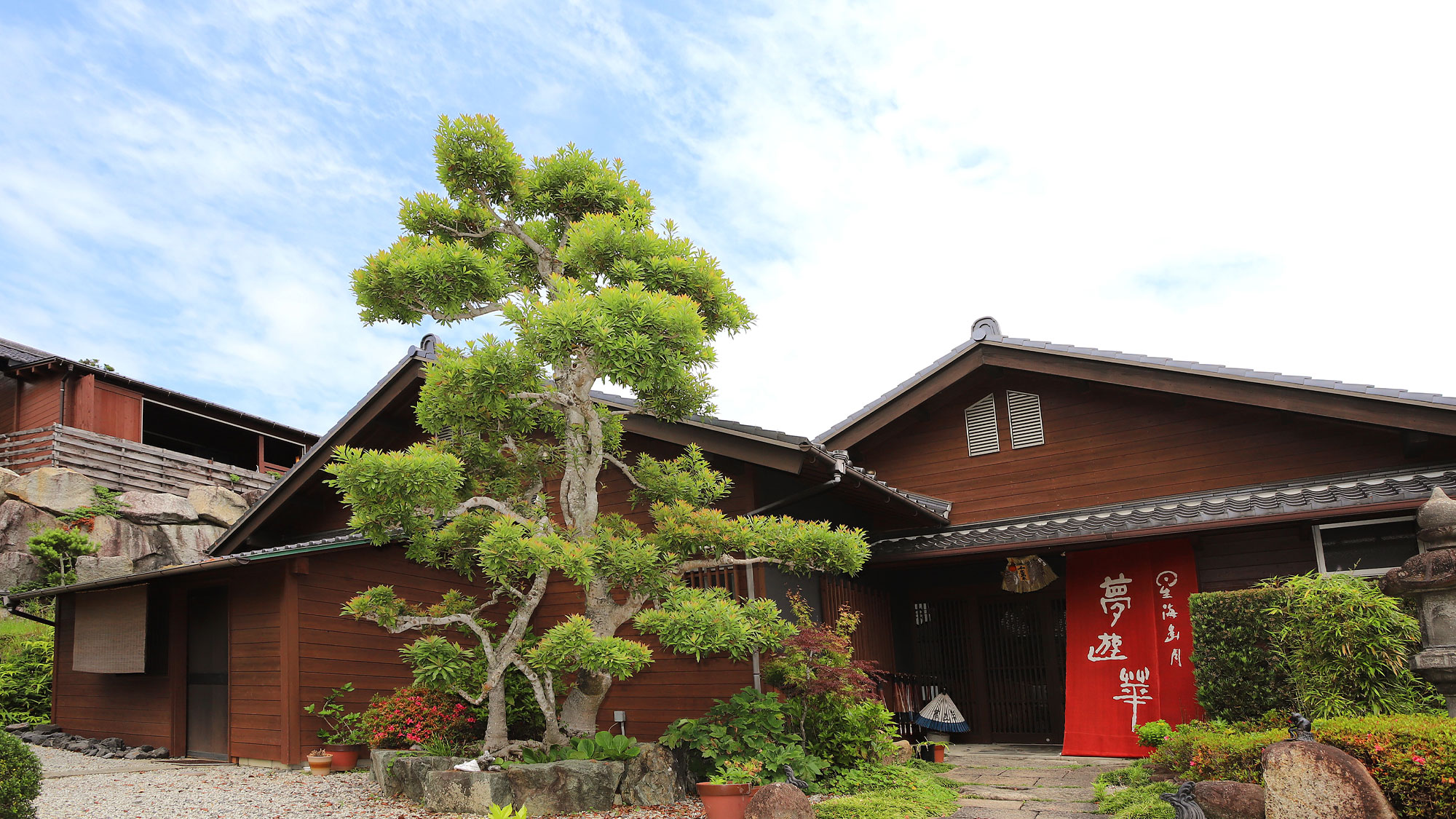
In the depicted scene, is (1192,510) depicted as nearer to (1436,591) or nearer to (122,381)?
(1436,591)

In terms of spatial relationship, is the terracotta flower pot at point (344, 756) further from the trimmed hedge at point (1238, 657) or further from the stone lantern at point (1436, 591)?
the stone lantern at point (1436, 591)

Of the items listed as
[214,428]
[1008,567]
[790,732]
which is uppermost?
[214,428]

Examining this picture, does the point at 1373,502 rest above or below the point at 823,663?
above

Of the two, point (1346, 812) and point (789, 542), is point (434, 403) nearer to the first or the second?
point (789, 542)

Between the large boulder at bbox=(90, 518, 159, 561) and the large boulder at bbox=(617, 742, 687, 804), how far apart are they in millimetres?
15486

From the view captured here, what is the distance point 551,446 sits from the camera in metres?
8.84

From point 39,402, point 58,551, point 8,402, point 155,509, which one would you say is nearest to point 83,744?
point 58,551

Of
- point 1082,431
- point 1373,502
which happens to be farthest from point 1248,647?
point 1082,431

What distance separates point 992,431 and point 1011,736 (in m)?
3.82

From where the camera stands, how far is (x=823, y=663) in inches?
327

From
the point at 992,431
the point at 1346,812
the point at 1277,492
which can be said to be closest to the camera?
the point at 1346,812

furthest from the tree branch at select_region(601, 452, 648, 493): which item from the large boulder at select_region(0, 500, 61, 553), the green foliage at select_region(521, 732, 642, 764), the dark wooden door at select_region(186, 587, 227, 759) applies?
the large boulder at select_region(0, 500, 61, 553)

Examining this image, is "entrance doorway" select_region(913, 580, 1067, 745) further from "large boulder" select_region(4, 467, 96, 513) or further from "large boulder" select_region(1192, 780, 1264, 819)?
"large boulder" select_region(4, 467, 96, 513)

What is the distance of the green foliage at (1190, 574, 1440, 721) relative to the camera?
618 cm
